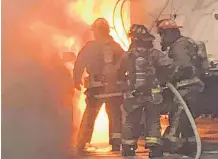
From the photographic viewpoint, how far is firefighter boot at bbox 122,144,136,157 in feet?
3.80

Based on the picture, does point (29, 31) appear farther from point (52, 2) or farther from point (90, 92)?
point (90, 92)

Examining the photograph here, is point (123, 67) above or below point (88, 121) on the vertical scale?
above

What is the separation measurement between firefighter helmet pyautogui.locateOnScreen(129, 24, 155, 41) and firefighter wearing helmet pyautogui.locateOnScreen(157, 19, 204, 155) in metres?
0.03

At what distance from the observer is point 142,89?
1166mm

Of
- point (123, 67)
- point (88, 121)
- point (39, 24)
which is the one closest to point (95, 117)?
point (88, 121)

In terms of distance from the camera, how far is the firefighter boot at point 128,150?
116 centimetres

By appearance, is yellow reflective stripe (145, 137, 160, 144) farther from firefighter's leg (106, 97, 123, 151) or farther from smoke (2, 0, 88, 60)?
smoke (2, 0, 88, 60)

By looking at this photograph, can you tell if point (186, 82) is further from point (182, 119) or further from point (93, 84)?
point (93, 84)

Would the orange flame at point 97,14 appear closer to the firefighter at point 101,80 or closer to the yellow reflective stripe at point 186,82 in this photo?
the firefighter at point 101,80

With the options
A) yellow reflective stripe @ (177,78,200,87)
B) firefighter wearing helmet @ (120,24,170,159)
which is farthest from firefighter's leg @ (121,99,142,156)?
yellow reflective stripe @ (177,78,200,87)

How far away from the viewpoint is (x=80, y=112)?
1.16 metres

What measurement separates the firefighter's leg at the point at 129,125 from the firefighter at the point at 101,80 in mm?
14

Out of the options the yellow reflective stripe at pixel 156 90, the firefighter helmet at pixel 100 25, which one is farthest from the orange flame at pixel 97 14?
the yellow reflective stripe at pixel 156 90

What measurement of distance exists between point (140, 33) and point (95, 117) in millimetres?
205
